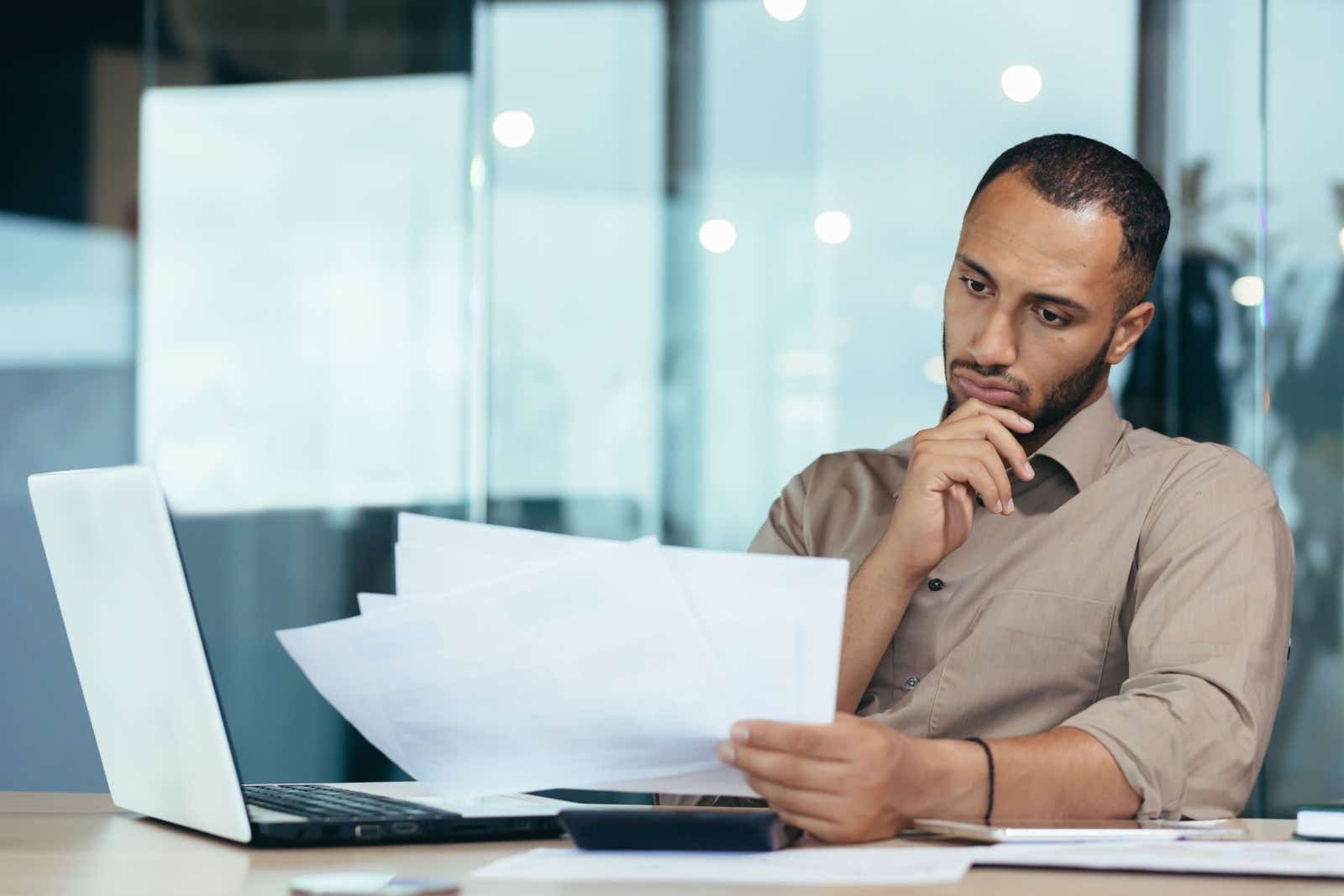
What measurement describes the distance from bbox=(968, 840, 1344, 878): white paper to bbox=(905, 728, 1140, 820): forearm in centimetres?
8

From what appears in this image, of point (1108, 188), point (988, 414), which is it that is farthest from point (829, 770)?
point (1108, 188)

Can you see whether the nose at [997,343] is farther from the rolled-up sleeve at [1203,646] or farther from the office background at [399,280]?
the office background at [399,280]

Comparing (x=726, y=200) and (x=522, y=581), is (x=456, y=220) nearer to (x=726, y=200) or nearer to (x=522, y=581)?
(x=726, y=200)

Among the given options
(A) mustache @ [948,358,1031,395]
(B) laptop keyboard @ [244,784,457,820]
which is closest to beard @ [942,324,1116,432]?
(A) mustache @ [948,358,1031,395]

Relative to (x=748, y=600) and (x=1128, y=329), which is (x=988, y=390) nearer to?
(x=1128, y=329)

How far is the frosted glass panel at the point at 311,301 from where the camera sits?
3.32m

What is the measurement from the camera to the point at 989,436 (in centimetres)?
137

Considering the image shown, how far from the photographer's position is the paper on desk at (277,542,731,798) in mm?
902

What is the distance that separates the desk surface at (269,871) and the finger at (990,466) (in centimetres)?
34

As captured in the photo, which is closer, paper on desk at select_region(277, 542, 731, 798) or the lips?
paper on desk at select_region(277, 542, 731, 798)

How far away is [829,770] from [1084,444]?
684mm

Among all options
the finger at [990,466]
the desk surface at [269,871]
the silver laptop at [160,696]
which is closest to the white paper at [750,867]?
the desk surface at [269,871]

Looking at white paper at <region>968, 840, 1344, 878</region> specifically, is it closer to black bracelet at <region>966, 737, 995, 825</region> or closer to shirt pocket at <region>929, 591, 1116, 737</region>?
black bracelet at <region>966, 737, 995, 825</region>

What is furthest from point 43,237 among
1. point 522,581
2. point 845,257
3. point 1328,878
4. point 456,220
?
point 1328,878
